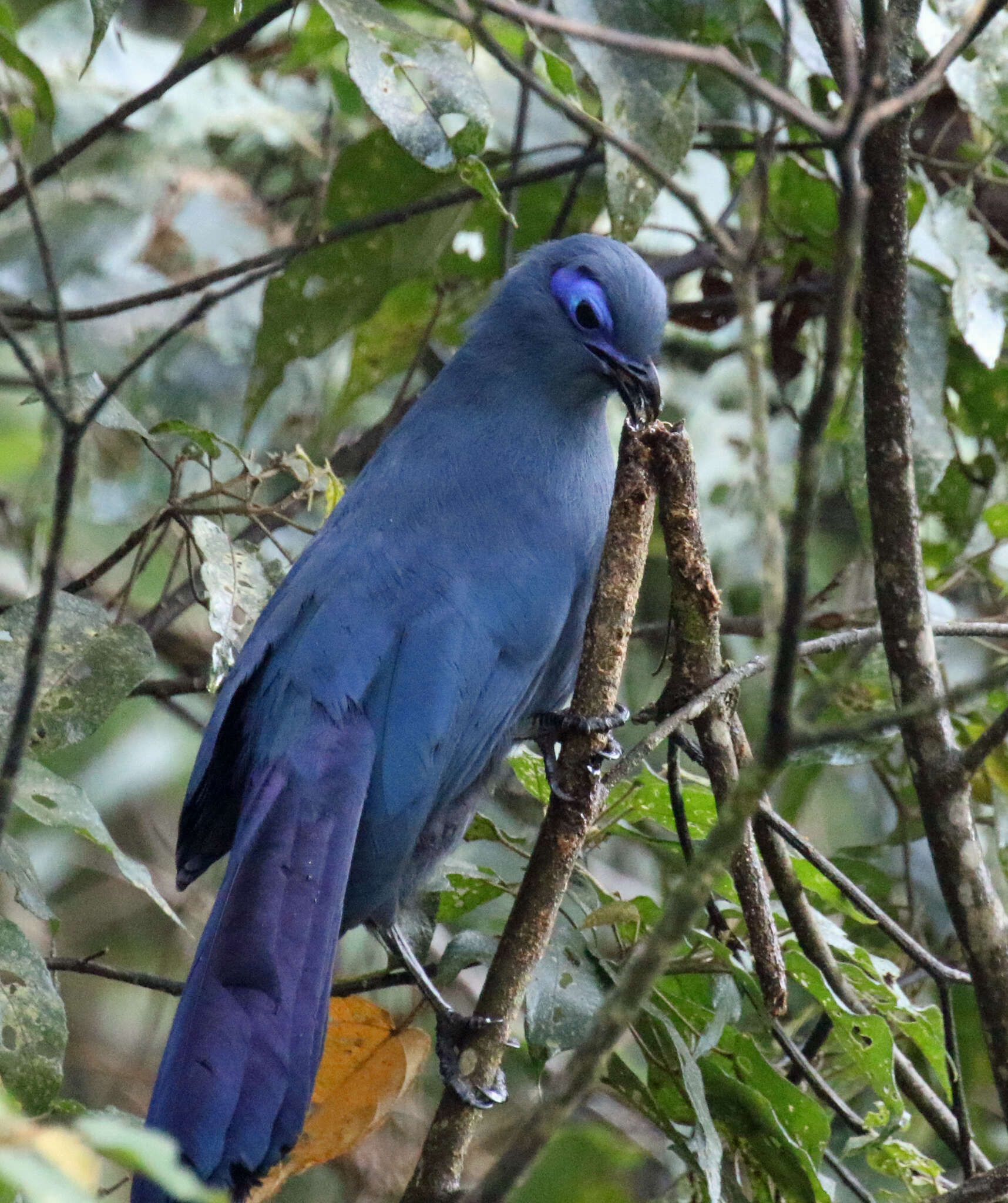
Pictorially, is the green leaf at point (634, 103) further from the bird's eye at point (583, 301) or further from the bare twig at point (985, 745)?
the bare twig at point (985, 745)

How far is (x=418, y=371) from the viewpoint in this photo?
478cm

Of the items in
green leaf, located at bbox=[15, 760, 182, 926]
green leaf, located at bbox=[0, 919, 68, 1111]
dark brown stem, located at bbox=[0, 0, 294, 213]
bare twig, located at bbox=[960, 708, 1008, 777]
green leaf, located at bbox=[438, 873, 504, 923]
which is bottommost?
green leaf, located at bbox=[0, 919, 68, 1111]

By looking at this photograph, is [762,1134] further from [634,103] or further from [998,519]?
[634,103]

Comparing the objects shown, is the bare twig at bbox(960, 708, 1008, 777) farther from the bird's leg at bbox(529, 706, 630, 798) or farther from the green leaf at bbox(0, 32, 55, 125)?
the green leaf at bbox(0, 32, 55, 125)

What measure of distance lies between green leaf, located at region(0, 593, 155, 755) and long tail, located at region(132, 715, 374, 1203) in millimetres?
298

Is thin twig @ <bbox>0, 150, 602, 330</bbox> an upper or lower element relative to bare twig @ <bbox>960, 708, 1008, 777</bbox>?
upper

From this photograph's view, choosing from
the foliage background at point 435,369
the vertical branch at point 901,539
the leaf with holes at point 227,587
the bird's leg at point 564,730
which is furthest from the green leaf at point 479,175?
the bird's leg at point 564,730

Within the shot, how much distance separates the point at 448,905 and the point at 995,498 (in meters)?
1.93

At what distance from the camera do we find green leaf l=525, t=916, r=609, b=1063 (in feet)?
7.67

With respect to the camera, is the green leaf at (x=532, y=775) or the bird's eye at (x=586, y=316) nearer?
the green leaf at (x=532, y=775)

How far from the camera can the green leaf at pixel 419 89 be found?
8.32 feet

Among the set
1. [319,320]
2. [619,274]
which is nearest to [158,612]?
[319,320]

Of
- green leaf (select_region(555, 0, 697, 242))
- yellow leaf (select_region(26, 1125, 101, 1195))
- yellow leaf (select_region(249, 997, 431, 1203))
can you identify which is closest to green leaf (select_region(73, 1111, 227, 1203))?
yellow leaf (select_region(26, 1125, 101, 1195))

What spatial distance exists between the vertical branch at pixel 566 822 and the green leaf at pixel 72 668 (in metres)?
0.75
